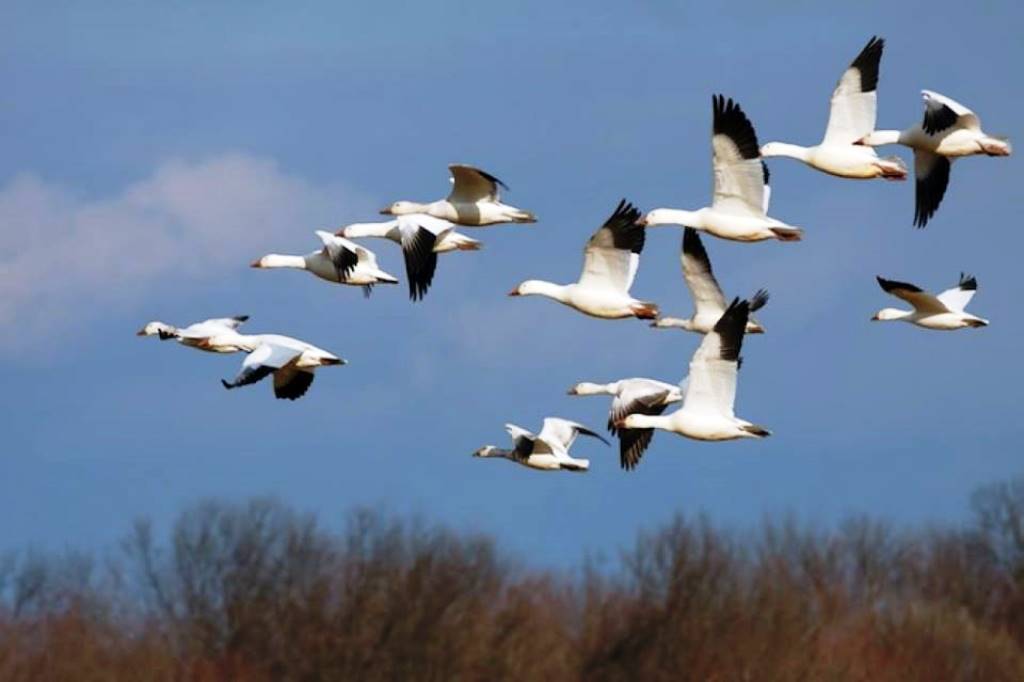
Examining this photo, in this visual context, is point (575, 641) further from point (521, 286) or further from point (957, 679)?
point (521, 286)

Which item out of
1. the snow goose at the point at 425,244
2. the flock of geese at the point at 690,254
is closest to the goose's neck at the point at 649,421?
the flock of geese at the point at 690,254

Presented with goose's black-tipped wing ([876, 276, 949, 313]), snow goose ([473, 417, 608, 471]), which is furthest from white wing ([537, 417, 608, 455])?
goose's black-tipped wing ([876, 276, 949, 313])

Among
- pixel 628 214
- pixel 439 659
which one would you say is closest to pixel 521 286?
pixel 628 214

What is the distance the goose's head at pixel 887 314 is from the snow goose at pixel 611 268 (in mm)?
3322

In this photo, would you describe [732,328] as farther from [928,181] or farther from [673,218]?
[928,181]

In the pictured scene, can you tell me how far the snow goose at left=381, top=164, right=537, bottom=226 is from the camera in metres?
27.2

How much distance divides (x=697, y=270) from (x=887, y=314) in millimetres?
2880

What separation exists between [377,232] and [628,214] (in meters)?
3.03

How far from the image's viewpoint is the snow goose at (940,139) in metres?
25.3

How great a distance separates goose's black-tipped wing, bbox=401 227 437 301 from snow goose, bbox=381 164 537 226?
71 cm

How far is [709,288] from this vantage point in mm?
26953

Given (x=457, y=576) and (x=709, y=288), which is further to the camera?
(x=457, y=576)

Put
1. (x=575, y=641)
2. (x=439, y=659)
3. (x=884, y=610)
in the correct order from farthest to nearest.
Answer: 1. (x=884, y=610)
2. (x=575, y=641)
3. (x=439, y=659)

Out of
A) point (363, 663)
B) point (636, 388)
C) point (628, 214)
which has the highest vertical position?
point (628, 214)
